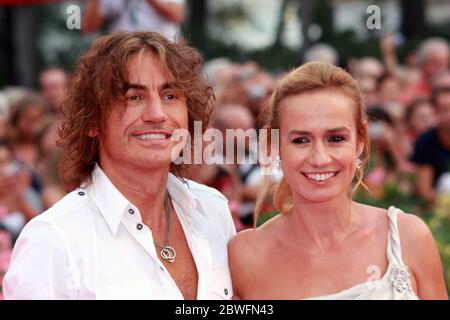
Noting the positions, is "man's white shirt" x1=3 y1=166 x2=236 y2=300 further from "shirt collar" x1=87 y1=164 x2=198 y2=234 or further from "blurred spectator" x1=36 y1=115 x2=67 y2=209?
"blurred spectator" x1=36 y1=115 x2=67 y2=209

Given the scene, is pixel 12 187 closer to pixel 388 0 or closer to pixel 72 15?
pixel 72 15

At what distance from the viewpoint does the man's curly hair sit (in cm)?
331

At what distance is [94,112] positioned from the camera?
3379 millimetres

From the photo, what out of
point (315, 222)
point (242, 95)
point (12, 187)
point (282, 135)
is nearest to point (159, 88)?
point (282, 135)

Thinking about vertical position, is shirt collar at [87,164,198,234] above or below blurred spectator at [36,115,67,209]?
above

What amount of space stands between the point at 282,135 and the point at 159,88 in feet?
1.55

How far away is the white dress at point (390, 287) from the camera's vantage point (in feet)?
10.6

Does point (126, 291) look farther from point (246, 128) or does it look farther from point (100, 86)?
point (246, 128)

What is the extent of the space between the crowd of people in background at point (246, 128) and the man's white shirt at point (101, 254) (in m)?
1.63

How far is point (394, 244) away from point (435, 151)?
4.23 metres

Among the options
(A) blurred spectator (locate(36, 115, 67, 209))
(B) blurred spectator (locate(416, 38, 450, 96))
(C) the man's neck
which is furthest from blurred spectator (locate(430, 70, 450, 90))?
(C) the man's neck

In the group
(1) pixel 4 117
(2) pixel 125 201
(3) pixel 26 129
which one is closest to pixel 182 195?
(2) pixel 125 201

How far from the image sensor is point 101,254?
3.17m
